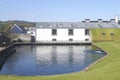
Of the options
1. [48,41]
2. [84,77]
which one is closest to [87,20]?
[48,41]

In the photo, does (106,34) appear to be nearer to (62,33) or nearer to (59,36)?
(62,33)

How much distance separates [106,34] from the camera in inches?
3935

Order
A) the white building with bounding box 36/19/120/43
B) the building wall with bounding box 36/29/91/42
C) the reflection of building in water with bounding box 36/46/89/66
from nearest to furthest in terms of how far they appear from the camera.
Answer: the reflection of building in water with bounding box 36/46/89/66, the white building with bounding box 36/19/120/43, the building wall with bounding box 36/29/91/42

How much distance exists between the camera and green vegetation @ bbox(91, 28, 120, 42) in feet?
326

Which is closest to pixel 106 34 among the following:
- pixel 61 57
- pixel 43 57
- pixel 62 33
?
pixel 62 33

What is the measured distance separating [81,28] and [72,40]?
5546 millimetres

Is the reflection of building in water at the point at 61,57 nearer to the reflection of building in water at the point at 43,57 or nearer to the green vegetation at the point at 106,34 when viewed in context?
the reflection of building in water at the point at 43,57

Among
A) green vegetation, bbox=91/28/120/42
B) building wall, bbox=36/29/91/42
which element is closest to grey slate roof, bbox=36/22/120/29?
building wall, bbox=36/29/91/42

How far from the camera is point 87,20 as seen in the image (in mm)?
118062

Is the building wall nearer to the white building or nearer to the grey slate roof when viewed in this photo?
the white building

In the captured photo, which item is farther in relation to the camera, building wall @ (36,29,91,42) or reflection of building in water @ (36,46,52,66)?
building wall @ (36,29,91,42)

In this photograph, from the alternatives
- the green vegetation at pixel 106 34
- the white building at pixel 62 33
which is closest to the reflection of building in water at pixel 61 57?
the white building at pixel 62 33

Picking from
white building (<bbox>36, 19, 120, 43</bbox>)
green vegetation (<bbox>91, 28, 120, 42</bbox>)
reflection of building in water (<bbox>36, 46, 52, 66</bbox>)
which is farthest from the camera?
green vegetation (<bbox>91, 28, 120, 42</bbox>)

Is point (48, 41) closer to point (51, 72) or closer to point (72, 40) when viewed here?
point (72, 40)
